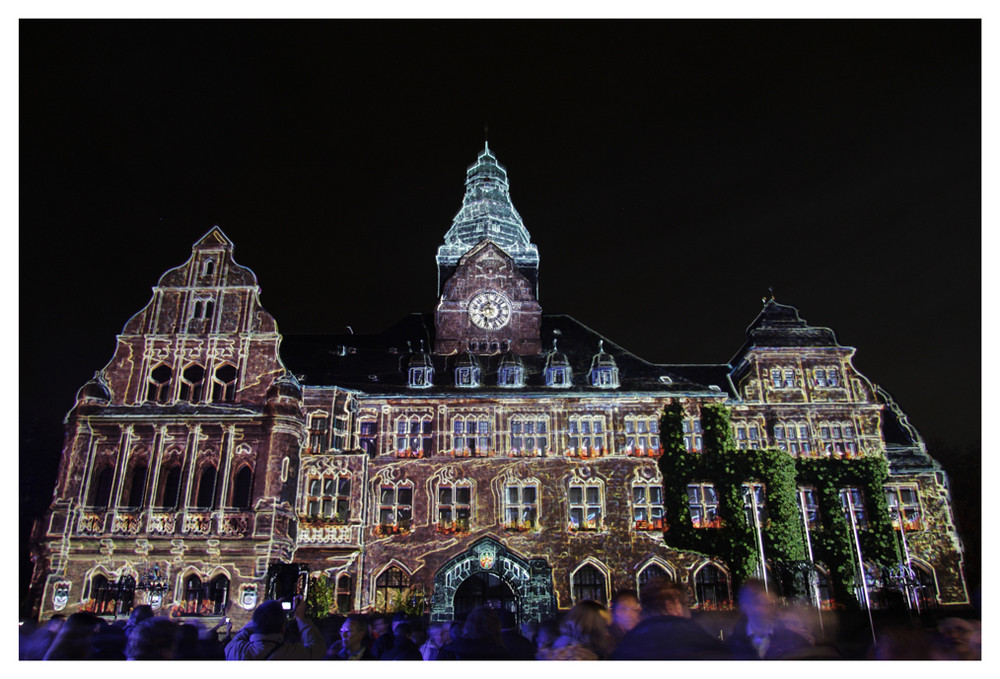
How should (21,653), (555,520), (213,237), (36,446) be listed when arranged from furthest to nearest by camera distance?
(213,237) → (555,520) → (36,446) → (21,653)

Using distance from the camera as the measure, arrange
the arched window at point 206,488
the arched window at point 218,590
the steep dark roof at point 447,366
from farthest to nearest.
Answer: the steep dark roof at point 447,366, the arched window at point 206,488, the arched window at point 218,590

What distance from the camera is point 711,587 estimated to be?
16688 millimetres

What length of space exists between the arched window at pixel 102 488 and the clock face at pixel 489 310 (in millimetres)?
9671

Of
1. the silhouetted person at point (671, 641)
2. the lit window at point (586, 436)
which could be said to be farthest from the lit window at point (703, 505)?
the silhouetted person at point (671, 641)

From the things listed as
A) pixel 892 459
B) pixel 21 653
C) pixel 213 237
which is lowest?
pixel 21 653

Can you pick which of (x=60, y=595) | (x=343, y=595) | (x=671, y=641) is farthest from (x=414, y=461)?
(x=671, y=641)

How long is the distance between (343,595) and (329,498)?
2282 mm

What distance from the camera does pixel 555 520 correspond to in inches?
677

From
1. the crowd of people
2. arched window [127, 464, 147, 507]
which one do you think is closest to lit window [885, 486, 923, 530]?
the crowd of people

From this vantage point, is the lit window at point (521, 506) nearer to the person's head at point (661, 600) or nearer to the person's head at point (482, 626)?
the person's head at point (482, 626)

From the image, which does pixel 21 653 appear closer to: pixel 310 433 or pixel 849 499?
pixel 310 433

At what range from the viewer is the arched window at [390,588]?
649 inches

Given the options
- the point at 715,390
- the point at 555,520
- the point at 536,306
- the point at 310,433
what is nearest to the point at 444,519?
the point at 555,520

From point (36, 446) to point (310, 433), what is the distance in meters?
5.99
